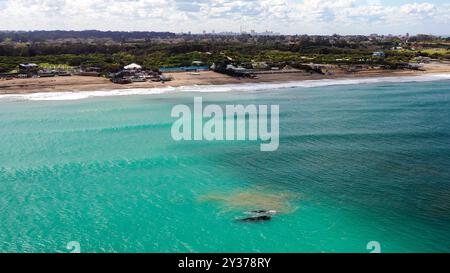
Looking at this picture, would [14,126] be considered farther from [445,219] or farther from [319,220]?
[445,219]

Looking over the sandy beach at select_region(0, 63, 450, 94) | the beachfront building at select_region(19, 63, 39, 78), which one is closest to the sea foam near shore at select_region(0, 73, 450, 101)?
the sandy beach at select_region(0, 63, 450, 94)

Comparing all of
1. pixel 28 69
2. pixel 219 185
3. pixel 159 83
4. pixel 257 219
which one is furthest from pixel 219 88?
pixel 257 219

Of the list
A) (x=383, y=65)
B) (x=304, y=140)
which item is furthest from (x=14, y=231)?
(x=383, y=65)

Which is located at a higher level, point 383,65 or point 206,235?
point 383,65

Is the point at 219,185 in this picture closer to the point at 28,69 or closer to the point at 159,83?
the point at 159,83

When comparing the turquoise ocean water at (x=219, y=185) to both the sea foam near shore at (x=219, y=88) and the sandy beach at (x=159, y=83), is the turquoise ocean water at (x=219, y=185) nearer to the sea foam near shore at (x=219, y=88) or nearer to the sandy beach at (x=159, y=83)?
the sea foam near shore at (x=219, y=88)

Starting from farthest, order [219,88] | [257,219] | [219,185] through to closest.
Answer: [219,88], [219,185], [257,219]
